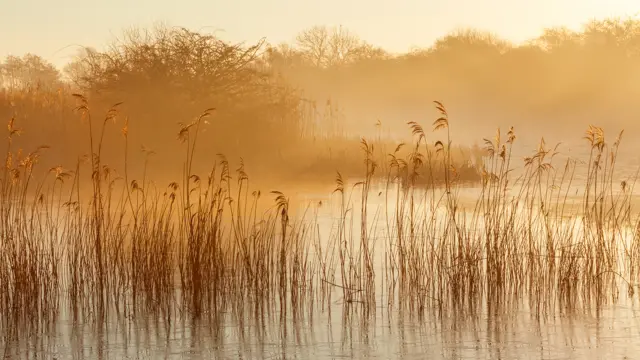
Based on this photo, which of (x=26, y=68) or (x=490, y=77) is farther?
(x=26, y=68)

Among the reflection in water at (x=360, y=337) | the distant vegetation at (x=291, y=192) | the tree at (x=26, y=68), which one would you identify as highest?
the tree at (x=26, y=68)

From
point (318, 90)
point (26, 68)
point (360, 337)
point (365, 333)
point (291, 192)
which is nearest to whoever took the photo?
point (360, 337)

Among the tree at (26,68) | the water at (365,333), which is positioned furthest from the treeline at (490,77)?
the water at (365,333)

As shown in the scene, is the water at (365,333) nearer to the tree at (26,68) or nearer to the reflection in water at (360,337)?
the reflection in water at (360,337)

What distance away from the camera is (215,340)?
6969 mm

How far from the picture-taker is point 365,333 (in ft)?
23.4

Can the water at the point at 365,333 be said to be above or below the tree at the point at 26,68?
below

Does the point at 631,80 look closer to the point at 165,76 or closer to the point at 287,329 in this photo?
the point at 165,76

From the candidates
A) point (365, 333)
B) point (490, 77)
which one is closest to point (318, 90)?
point (490, 77)

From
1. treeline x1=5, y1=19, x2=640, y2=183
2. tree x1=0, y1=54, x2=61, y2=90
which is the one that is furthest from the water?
tree x1=0, y1=54, x2=61, y2=90

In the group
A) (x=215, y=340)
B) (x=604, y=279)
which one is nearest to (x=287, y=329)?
(x=215, y=340)

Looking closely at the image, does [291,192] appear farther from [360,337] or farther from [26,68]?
[26,68]

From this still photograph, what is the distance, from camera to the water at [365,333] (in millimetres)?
6602

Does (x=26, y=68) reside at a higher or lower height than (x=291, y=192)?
higher
